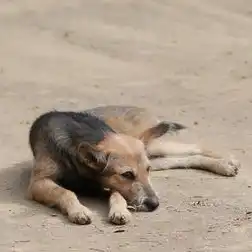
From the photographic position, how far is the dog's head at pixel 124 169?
5.34m

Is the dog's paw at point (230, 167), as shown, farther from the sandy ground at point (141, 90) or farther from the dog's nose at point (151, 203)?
the dog's nose at point (151, 203)

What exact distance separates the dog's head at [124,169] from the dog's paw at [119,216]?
0.20 m

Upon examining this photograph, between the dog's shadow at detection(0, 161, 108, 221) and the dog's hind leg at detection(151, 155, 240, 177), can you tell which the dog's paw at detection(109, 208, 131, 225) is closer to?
the dog's shadow at detection(0, 161, 108, 221)

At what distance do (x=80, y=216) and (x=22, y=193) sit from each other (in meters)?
0.87

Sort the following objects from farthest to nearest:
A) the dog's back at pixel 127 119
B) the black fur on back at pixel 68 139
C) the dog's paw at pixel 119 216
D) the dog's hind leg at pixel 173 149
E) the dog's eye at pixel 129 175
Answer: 1. the dog's hind leg at pixel 173 149
2. the dog's back at pixel 127 119
3. the black fur on back at pixel 68 139
4. the dog's eye at pixel 129 175
5. the dog's paw at pixel 119 216

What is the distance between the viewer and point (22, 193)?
584 centimetres

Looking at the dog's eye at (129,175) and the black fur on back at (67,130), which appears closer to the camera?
the dog's eye at (129,175)

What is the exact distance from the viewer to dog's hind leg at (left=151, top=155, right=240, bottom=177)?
6211 mm

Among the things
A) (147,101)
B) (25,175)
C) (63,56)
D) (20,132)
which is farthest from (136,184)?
(63,56)

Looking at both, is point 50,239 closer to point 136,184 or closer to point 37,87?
point 136,184

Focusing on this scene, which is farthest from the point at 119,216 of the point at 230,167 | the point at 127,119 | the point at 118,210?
the point at 127,119

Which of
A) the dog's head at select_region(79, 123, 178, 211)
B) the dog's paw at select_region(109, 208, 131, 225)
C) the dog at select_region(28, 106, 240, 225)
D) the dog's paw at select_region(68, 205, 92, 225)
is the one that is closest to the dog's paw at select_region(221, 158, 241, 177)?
the dog at select_region(28, 106, 240, 225)

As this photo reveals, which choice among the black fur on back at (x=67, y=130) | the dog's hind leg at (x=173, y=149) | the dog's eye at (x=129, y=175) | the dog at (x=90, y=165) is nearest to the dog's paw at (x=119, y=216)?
the dog at (x=90, y=165)

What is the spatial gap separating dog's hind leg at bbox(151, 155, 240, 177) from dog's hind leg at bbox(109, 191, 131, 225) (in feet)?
3.57
